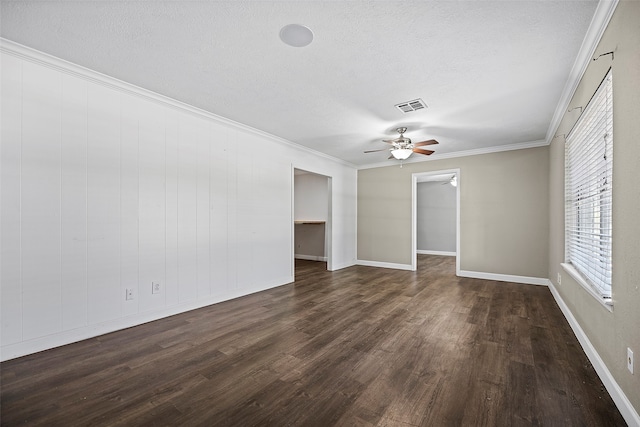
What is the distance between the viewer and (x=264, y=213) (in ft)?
14.7

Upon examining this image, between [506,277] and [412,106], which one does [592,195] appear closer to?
[412,106]

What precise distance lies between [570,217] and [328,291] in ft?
10.6

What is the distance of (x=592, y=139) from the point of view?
2400mm

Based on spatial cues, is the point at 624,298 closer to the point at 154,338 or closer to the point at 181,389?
the point at 181,389

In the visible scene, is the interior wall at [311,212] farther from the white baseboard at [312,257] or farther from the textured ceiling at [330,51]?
the textured ceiling at [330,51]

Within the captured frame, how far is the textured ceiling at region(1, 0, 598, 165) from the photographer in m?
1.86

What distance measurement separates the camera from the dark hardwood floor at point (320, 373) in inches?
63.7

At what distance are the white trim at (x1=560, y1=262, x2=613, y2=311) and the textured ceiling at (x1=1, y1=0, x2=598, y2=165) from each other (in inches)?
75.3

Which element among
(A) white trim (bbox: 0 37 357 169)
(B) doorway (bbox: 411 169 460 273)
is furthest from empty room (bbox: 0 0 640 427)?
(B) doorway (bbox: 411 169 460 273)

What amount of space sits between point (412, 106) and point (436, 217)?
653 centimetres

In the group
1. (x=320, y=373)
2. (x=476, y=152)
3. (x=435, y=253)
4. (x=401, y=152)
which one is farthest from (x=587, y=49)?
(x=435, y=253)

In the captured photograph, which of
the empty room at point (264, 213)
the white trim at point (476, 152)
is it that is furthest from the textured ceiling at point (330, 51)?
the white trim at point (476, 152)

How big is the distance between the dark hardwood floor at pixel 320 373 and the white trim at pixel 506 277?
158 centimetres

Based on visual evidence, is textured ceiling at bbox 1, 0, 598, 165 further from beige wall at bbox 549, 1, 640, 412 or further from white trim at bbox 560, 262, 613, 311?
white trim at bbox 560, 262, 613, 311
